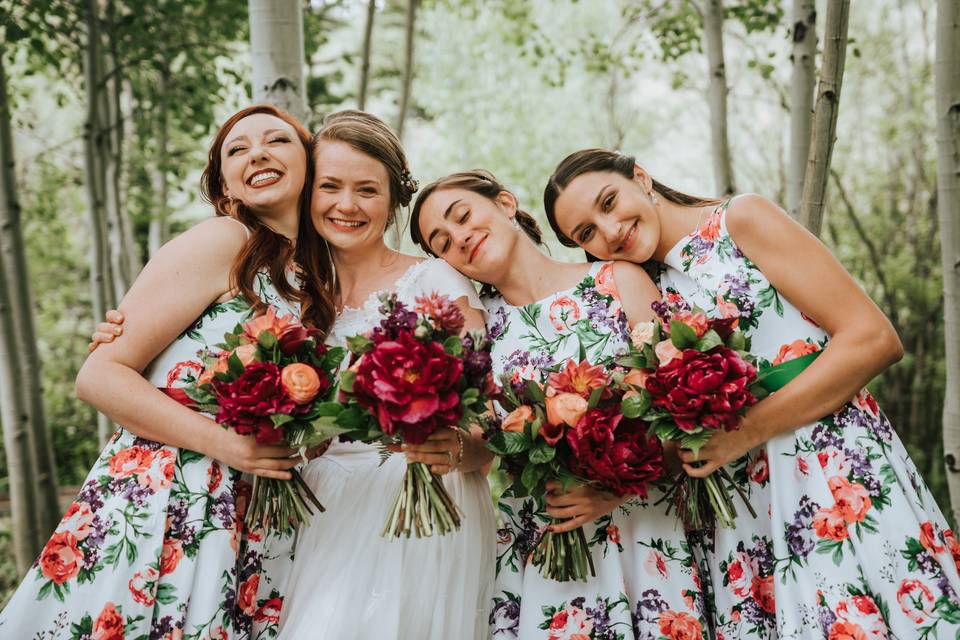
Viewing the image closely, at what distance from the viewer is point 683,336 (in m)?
2.24

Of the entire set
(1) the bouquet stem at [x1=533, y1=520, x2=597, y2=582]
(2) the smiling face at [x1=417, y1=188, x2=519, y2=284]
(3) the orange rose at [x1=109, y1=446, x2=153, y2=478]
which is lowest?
(1) the bouquet stem at [x1=533, y1=520, x2=597, y2=582]

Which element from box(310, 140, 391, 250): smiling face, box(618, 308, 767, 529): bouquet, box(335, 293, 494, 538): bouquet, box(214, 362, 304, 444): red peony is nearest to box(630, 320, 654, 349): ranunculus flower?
box(618, 308, 767, 529): bouquet

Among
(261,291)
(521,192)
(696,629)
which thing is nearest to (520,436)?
(696,629)

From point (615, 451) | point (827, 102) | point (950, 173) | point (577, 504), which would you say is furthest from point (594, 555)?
point (950, 173)

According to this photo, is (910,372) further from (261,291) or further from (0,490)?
(0,490)

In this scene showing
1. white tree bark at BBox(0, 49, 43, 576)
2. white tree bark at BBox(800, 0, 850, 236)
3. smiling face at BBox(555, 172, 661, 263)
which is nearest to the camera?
smiling face at BBox(555, 172, 661, 263)

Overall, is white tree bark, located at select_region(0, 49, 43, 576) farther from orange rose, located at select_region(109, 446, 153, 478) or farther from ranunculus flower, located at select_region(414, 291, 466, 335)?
ranunculus flower, located at select_region(414, 291, 466, 335)

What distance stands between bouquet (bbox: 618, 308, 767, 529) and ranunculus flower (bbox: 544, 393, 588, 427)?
136 mm

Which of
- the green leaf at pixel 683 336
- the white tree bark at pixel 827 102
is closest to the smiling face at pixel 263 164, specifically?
the green leaf at pixel 683 336

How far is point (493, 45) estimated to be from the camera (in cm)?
1691

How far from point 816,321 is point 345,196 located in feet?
5.63

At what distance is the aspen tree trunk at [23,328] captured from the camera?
476 centimetres

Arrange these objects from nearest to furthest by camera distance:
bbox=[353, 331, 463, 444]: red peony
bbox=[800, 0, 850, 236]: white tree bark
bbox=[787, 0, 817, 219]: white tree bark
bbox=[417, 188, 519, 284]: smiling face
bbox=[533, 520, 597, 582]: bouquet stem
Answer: bbox=[353, 331, 463, 444]: red peony, bbox=[533, 520, 597, 582]: bouquet stem, bbox=[417, 188, 519, 284]: smiling face, bbox=[800, 0, 850, 236]: white tree bark, bbox=[787, 0, 817, 219]: white tree bark

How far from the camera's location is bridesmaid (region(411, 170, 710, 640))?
2520mm
